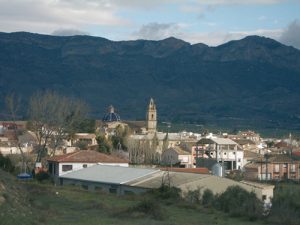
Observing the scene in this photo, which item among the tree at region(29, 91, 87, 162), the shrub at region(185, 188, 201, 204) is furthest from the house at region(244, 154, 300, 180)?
the shrub at region(185, 188, 201, 204)

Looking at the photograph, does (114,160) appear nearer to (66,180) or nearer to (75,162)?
(75,162)

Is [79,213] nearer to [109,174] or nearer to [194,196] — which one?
[194,196]

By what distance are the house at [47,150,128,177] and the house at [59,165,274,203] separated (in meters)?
4.99

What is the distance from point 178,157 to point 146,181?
132 ft

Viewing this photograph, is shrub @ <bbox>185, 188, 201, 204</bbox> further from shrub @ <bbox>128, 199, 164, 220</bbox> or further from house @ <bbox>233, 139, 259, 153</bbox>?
house @ <bbox>233, 139, 259, 153</bbox>

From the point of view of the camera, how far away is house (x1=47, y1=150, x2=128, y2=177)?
46.9 meters

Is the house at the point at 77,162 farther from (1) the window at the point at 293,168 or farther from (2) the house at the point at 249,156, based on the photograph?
(2) the house at the point at 249,156

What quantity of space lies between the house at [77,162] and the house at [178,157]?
22797 millimetres

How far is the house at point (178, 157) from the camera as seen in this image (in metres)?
72.4

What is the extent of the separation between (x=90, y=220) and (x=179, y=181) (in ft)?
47.1

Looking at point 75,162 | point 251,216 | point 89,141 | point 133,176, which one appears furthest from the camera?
point 89,141

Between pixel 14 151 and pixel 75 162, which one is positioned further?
pixel 14 151

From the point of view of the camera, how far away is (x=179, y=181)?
33812 mm

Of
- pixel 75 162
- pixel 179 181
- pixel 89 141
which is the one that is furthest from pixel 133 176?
pixel 89 141
